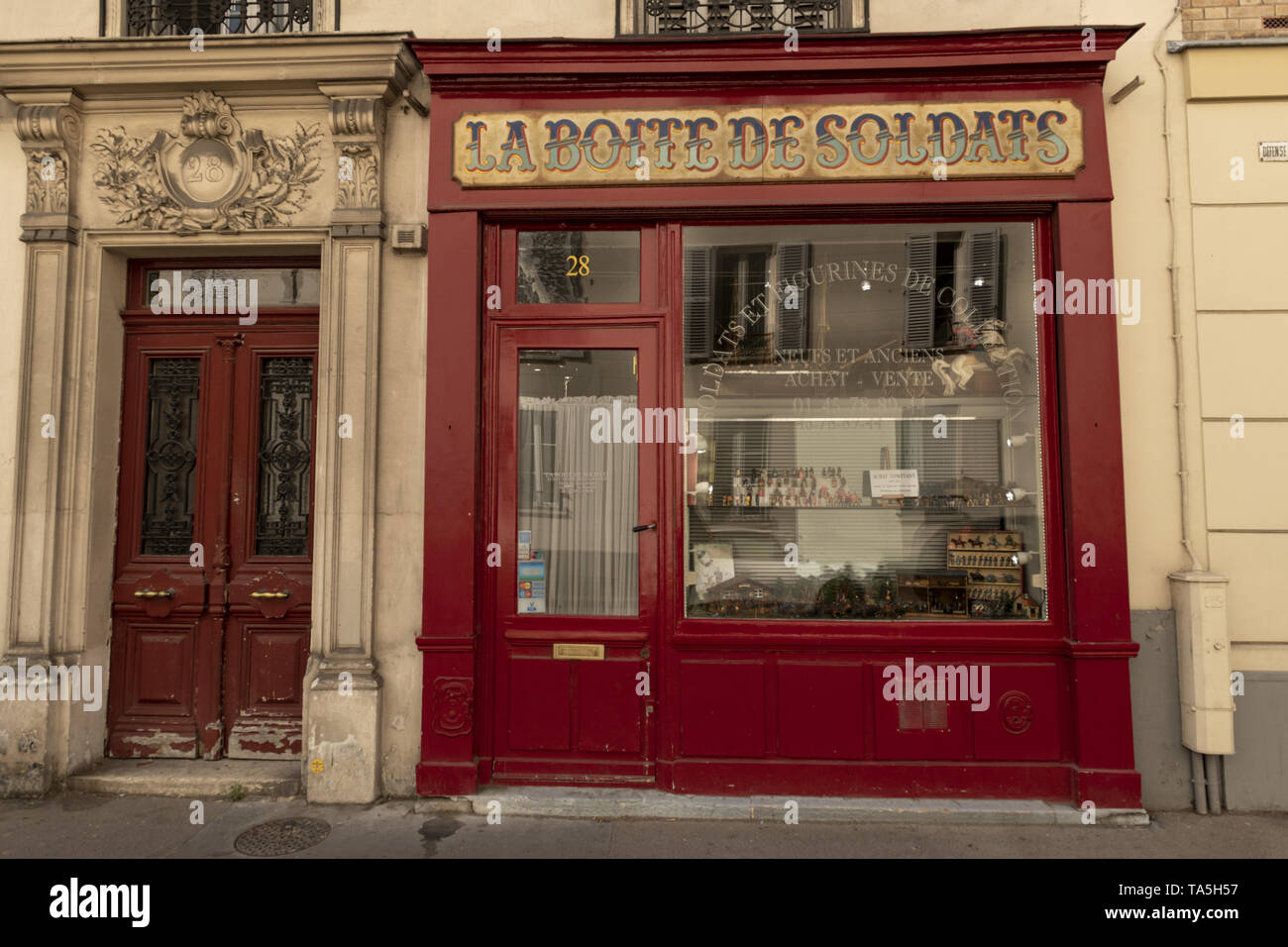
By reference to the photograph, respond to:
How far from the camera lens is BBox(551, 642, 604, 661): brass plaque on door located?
4.72 meters

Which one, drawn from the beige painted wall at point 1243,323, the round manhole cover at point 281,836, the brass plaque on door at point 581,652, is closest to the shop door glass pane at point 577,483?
the brass plaque on door at point 581,652

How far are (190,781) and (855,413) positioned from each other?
4.86 meters

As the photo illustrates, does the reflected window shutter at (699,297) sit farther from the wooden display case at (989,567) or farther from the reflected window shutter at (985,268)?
the wooden display case at (989,567)

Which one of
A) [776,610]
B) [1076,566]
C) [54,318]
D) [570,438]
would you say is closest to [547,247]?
[570,438]

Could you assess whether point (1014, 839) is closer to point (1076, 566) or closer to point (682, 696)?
point (1076, 566)

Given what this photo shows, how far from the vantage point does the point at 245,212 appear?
496 cm

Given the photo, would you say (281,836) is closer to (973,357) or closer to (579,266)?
(579,266)

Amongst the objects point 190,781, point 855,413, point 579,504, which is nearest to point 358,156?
point 579,504

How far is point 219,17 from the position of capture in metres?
5.11

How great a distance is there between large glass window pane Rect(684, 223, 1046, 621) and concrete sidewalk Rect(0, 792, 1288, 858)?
1.28m

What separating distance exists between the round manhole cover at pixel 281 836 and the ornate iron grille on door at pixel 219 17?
512cm

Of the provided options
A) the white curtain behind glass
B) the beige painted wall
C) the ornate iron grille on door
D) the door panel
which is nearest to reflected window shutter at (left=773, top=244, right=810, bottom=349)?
the white curtain behind glass

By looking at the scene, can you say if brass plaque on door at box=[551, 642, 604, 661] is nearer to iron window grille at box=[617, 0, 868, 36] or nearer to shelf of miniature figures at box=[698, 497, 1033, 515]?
shelf of miniature figures at box=[698, 497, 1033, 515]

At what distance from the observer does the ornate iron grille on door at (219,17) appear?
5121 millimetres
